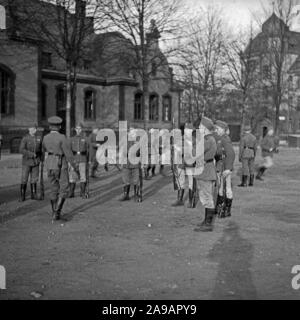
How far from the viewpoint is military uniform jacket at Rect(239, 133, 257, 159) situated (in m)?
14.7

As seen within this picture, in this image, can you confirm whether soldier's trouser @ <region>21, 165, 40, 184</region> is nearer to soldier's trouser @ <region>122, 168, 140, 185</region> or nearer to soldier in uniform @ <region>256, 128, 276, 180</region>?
soldier's trouser @ <region>122, 168, 140, 185</region>

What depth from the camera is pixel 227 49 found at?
3959cm

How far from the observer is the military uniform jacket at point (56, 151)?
353 inches

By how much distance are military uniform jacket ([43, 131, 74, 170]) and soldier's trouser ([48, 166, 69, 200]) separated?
10cm

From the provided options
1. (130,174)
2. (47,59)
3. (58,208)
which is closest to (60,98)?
Answer: (47,59)

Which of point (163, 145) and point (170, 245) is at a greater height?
point (163, 145)

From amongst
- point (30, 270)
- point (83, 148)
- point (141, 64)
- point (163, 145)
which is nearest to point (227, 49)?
point (141, 64)

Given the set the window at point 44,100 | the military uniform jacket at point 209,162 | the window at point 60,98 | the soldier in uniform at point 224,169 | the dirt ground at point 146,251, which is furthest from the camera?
the window at point 60,98

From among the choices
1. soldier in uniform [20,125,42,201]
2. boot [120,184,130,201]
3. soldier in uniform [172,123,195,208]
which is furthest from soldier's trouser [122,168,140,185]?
soldier in uniform [20,125,42,201]

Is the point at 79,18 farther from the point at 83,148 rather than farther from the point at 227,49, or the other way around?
the point at 227,49

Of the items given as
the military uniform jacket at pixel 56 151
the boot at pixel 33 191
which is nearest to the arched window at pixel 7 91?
the boot at pixel 33 191

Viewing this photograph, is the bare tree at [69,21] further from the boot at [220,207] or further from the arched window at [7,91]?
the boot at [220,207]

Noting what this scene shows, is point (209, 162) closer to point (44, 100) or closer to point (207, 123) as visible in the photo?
point (207, 123)
